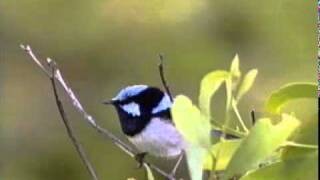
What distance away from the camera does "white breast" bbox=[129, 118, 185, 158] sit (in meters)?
0.56

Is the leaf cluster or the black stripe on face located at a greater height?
the leaf cluster

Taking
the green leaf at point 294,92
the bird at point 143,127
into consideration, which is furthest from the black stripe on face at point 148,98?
the green leaf at point 294,92

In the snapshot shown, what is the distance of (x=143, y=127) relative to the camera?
69 cm

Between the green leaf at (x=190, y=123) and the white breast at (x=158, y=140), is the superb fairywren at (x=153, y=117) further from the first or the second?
the green leaf at (x=190, y=123)

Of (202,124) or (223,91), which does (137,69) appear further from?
(202,124)

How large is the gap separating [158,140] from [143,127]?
7 centimetres

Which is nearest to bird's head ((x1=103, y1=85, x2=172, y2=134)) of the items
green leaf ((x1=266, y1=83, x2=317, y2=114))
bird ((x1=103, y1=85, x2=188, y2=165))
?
bird ((x1=103, y1=85, x2=188, y2=165))

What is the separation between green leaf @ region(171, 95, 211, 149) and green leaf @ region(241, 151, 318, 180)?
0.10 ft

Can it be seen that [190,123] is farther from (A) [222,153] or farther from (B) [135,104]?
(B) [135,104]

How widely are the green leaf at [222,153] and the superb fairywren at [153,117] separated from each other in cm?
32

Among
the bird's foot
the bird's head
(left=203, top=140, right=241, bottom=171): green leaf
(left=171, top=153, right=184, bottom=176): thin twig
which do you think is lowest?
(left=171, top=153, right=184, bottom=176): thin twig

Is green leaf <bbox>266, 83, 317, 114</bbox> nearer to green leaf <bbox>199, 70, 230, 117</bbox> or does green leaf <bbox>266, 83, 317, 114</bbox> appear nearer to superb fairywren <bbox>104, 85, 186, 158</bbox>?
green leaf <bbox>199, 70, 230, 117</bbox>

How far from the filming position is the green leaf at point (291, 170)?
0.22 metres

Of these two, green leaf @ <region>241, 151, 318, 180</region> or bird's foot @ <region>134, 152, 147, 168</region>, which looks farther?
bird's foot @ <region>134, 152, 147, 168</region>
